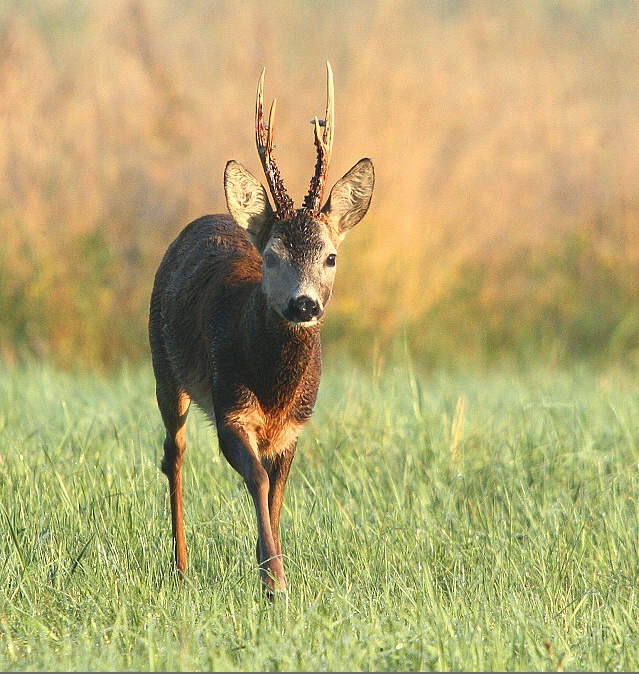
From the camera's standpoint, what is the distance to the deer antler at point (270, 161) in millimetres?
5402

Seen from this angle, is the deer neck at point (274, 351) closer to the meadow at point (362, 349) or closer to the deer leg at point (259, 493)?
the deer leg at point (259, 493)

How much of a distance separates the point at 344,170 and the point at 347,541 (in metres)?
6.31

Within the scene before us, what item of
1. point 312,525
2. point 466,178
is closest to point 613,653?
point 312,525

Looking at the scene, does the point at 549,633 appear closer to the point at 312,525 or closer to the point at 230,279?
the point at 312,525

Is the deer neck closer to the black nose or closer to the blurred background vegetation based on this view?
the black nose

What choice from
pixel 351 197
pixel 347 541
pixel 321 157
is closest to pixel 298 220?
pixel 321 157

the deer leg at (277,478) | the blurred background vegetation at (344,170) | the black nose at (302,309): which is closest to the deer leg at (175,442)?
the deer leg at (277,478)

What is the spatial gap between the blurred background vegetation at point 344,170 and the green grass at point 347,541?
3.06 m

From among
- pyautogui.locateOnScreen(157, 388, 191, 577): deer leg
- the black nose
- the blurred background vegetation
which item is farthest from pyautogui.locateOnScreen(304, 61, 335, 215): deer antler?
the blurred background vegetation

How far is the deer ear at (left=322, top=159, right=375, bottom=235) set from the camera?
564 cm

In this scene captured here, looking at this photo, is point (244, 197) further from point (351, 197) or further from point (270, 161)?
point (351, 197)

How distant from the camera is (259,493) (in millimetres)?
5176

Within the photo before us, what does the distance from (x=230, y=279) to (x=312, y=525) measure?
114 centimetres

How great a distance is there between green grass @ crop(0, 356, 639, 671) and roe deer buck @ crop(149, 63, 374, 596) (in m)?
0.27
